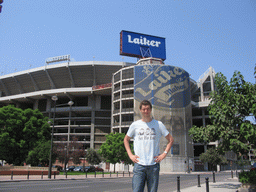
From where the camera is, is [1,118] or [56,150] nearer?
[1,118]

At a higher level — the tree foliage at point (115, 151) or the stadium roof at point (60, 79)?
the stadium roof at point (60, 79)

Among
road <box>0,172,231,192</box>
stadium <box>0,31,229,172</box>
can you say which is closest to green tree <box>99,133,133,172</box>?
stadium <box>0,31,229,172</box>

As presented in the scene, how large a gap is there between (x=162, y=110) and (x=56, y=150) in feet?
90.0

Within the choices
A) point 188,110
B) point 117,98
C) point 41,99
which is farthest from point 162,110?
point 41,99

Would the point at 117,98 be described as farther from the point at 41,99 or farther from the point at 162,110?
the point at 41,99

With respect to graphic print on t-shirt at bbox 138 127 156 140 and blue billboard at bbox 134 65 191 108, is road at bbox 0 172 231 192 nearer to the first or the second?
graphic print on t-shirt at bbox 138 127 156 140

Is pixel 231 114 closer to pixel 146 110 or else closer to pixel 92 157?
pixel 146 110

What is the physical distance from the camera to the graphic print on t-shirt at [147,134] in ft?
14.3

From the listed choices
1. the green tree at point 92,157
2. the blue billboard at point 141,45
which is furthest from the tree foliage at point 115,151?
the blue billboard at point 141,45

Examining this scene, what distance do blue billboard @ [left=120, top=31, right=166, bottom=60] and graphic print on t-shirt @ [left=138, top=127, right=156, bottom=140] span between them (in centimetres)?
6354

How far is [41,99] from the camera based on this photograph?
83875mm

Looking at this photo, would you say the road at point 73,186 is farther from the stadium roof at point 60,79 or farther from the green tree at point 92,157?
the stadium roof at point 60,79

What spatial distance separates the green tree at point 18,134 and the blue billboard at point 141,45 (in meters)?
33.1

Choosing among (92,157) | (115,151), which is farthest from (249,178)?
(92,157)
